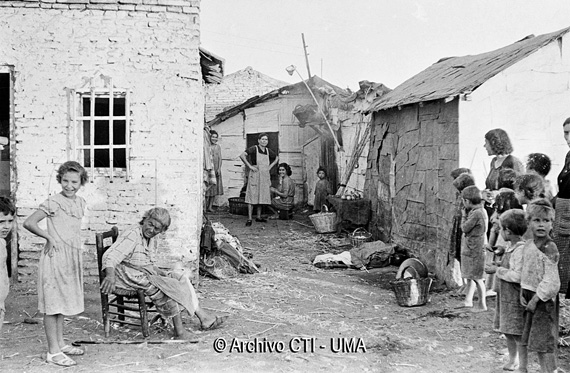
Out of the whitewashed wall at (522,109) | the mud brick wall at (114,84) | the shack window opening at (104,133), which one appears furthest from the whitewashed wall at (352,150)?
the shack window opening at (104,133)

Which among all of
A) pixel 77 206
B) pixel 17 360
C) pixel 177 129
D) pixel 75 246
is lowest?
pixel 17 360

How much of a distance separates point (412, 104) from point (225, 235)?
3.79 metres

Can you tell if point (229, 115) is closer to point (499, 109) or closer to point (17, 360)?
point (499, 109)

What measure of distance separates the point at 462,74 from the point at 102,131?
18.1 ft

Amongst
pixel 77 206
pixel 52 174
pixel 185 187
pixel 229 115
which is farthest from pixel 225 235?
pixel 229 115

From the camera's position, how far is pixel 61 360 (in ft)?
17.8

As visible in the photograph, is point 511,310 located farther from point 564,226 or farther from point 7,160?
point 7,160

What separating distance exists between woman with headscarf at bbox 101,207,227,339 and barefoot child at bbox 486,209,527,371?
303 cm

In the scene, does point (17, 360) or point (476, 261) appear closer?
point (17, 360)

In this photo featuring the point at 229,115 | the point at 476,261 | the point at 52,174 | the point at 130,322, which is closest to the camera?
the point at 130,322

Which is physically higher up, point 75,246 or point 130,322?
point 75,246

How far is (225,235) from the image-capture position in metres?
10.2

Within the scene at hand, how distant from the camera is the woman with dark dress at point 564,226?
18.4 ft

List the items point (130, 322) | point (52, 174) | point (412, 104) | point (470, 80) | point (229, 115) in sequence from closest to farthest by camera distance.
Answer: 1. point (130, 322)
2. point (52, 174)
3. point (470, 80)
4. point (412, 104)
5. point (229, 115)
